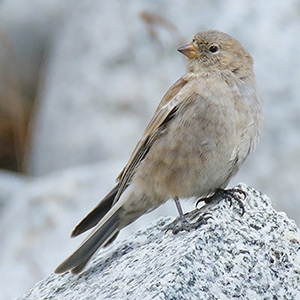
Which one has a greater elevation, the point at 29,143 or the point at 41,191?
the point at 29,143

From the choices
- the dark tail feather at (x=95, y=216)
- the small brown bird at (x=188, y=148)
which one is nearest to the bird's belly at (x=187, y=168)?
the small brown bird at (x=188, y=148)

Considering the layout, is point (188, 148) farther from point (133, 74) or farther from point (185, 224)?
point (133, 74)

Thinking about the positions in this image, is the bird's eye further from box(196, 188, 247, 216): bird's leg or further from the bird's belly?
box(196, 188, 247, 216): bird's leg

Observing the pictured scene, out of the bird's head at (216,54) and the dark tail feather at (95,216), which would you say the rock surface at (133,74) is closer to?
the bird's head at (216,54)

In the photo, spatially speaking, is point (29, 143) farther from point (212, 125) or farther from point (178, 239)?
point (178, 239)

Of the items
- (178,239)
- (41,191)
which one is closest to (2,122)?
(41,191)

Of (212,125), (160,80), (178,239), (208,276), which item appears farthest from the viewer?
(160,80)

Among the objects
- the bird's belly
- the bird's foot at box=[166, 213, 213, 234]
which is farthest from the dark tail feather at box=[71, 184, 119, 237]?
the bird's foot at box=[166, 213, 213, 234]
